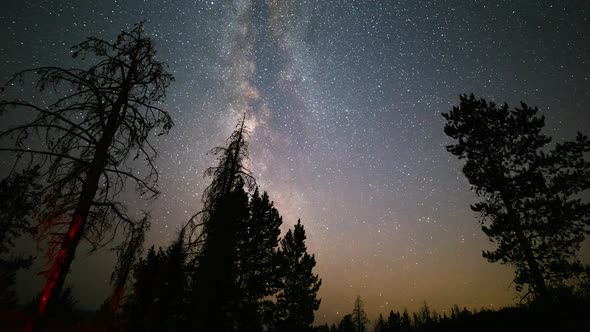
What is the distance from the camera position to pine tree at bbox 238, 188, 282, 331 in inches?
944

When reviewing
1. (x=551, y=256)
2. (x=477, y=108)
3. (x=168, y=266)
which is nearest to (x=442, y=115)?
(x=477, y=108)

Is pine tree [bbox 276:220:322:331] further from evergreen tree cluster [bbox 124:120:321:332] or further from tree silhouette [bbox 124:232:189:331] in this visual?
tree silhouette [bbox 124:232:189:331]

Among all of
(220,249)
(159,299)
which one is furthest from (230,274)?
(159,299)

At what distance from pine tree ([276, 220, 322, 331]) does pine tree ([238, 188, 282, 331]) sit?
174 centimetres

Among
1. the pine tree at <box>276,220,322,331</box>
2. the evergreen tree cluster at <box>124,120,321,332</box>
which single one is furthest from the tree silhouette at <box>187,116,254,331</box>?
the pine tree at <box>276,220,322,331</box>

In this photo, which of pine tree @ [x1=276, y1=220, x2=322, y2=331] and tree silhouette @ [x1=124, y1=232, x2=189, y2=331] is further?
pine tree @ [x1=276, y1=220, x2=322, y2=331]

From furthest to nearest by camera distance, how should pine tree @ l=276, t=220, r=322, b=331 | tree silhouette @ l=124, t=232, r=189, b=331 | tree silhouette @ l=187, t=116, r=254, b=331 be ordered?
pine tree @ l=276, t=220, r=322, b=331
tree silhouette @ l=124, t=232, r=189, b=331
tree silhouette @ l=187, t=116, r=254, b=331

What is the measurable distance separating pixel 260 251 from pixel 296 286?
22.2 feet

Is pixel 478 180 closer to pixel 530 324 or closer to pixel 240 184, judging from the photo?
pixel 530 324

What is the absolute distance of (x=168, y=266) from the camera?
2403 centimetres

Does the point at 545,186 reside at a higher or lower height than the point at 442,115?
lower

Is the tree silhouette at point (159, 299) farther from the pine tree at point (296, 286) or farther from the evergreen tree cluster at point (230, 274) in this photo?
the pine tree at point (296, 286)

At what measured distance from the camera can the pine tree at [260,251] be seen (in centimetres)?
2398

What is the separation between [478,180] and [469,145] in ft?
7.40
